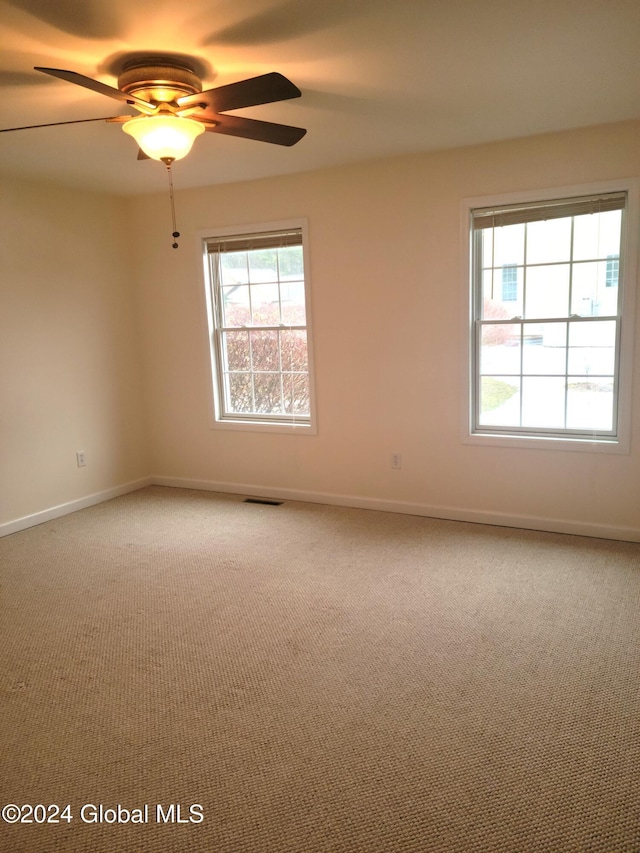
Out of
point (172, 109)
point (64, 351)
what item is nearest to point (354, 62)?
point (172, 109)

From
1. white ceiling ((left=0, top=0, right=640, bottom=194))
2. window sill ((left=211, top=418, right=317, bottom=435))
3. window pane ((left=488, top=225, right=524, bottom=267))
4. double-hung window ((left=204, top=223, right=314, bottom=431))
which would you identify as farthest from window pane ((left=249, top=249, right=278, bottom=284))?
window pane ((left=488, top=225, right=524, bottom=267))

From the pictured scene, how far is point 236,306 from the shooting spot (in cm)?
488

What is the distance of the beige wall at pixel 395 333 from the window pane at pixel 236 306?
234 mm

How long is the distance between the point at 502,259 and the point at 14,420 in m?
3.58

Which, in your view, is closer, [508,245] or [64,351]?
[508,245]

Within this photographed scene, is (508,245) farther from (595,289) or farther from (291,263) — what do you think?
(291,263)

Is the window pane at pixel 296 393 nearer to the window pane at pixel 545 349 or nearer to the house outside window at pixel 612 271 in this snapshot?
the window pane at pixel 545 349

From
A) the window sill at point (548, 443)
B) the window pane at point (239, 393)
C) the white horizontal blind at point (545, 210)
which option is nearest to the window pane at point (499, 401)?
the window sill at point (548, 443)

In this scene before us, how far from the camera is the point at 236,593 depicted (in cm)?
319

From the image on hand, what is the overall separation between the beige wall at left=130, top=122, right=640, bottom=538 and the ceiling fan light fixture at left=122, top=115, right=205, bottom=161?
1.09 meters

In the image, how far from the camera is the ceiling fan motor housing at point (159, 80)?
240 cm

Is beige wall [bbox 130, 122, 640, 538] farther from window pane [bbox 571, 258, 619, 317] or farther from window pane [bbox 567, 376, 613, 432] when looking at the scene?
window pane [bbox 571, 258, 619, 317]

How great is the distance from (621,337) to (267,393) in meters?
2.64

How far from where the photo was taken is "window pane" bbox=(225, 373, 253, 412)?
498cm
